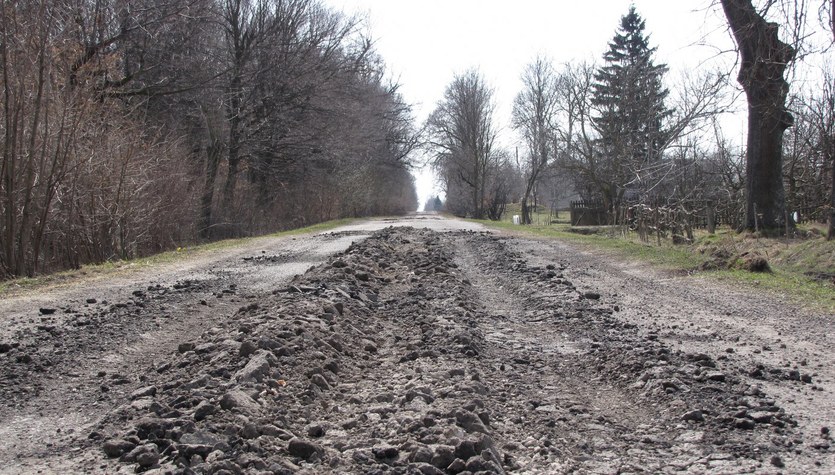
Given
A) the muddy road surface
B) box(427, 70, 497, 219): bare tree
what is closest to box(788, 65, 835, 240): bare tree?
the muddy road surface

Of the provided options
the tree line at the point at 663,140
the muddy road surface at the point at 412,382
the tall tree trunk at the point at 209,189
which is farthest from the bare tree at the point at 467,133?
the muddy road surface at the point at 412,382

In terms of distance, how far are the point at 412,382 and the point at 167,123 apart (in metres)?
20.9

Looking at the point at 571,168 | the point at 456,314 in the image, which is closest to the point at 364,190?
the point at 571,168

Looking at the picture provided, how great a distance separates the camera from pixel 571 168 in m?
40.5

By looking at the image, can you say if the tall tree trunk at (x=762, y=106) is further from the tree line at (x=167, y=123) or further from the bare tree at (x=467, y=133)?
the bare tree at (x=467, y=133)

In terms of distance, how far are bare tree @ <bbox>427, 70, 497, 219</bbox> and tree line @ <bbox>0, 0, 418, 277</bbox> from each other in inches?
468

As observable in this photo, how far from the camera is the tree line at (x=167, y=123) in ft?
35.5

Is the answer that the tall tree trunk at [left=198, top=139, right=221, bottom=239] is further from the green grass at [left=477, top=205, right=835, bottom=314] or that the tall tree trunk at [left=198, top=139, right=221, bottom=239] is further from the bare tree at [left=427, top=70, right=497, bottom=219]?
the bare tree at [left=427, top=70, right=497, bottom=219]

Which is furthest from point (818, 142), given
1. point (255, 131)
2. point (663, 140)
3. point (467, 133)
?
point (467, 133)

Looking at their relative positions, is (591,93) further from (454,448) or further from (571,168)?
(454,448)

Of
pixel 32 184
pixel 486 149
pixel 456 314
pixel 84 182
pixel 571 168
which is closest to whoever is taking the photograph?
pixel 456 314

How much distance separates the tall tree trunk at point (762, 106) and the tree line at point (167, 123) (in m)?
11.6

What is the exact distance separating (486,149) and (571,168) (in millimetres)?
17602

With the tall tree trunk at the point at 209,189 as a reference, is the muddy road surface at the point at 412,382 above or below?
below
